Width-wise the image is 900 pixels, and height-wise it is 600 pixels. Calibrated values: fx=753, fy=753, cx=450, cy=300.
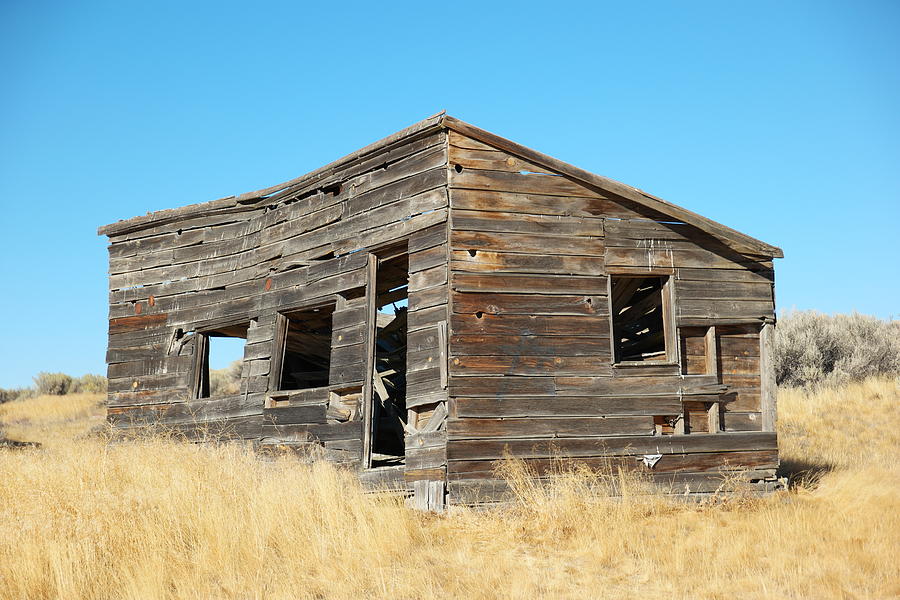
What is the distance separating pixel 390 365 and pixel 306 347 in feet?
5.04

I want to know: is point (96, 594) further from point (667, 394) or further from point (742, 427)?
point (742, 427)

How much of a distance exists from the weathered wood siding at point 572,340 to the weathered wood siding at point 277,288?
41cm

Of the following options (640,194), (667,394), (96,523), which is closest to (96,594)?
(96,523)

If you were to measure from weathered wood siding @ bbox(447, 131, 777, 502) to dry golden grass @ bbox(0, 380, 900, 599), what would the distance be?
483 millimetres

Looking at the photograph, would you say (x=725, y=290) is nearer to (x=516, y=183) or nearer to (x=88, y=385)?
(x=516, y=183)

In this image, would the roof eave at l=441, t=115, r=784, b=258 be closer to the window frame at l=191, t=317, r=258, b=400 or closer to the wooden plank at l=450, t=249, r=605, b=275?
the wooden plank at l=450, t=249, r=605, b=275

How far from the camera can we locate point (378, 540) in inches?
257

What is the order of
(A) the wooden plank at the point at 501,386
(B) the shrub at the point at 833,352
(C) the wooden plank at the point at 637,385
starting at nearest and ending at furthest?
(A) the wooden plank at the point at 501,386 < (C) the wooden plank at the point at 637,385 < (B) the shrub at the point at 833,352

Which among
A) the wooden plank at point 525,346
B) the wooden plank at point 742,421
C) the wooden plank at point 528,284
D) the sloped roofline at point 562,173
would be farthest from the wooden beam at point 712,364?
the wooden plank at point 528,284

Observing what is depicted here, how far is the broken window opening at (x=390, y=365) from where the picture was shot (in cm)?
1018

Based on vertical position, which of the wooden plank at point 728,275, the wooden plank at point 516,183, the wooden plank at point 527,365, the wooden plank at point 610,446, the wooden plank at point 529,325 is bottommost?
the wooden plank at point 610,446

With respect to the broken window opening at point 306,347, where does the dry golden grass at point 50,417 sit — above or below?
below

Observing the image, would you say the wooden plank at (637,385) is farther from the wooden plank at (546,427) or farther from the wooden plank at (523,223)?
the wooden plank at (523,223)

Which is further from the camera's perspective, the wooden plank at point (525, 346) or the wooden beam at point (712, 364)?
the wooden beam at point (712, 364)
